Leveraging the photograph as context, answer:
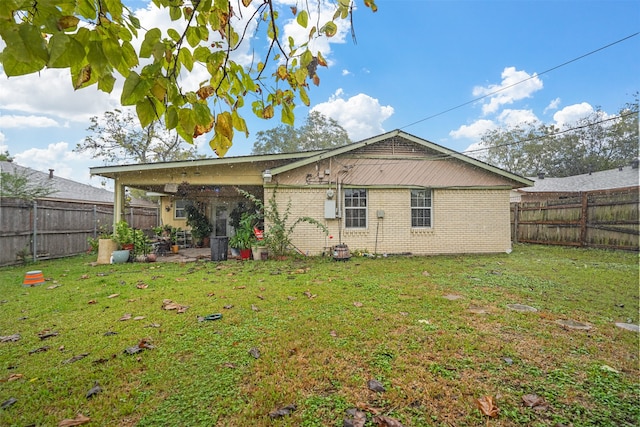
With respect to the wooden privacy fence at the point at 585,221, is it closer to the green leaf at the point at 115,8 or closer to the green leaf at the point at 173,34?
the green leaf at the point at 173,34

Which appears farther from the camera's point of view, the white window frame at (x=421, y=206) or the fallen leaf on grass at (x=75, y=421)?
the white window frame at (x=421, y=206)

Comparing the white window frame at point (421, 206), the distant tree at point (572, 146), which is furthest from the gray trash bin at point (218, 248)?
the distant tree at point (572, 146)

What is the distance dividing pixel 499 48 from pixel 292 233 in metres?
10.0

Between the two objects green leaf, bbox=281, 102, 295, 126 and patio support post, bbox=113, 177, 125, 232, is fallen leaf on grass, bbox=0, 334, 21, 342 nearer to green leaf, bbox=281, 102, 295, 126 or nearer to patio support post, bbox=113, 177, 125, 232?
green leaf, bbox=281, 102, 295, 126

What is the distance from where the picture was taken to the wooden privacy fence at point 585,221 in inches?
359

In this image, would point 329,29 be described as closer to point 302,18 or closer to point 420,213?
point 302,18

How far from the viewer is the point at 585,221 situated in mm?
10289

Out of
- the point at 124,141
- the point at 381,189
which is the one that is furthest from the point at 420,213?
the point at 124,141

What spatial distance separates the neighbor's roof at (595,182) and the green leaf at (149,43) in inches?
897

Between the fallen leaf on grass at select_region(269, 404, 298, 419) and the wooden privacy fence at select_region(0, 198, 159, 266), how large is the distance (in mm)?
10302

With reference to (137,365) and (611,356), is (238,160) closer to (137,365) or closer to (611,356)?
(137,365)

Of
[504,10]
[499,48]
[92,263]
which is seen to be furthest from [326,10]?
[499,48]

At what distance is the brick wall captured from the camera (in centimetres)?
970

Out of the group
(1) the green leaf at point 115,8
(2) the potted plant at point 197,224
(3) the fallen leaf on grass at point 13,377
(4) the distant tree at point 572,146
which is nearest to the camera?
(1) the green leaf at point 115,8
